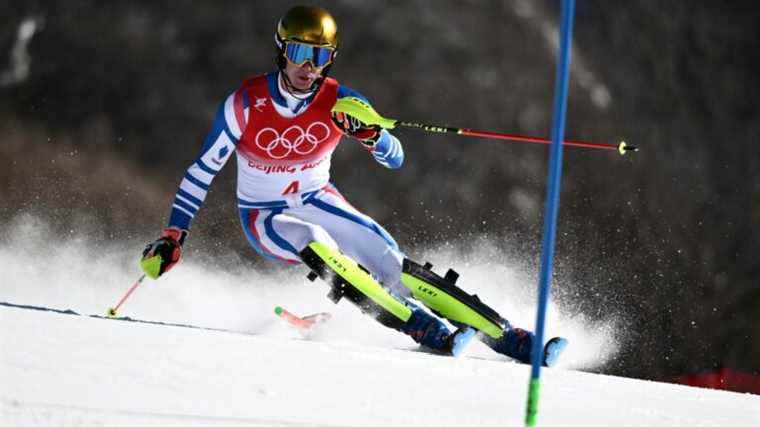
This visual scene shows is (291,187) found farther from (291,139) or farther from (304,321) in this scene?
(304,321)

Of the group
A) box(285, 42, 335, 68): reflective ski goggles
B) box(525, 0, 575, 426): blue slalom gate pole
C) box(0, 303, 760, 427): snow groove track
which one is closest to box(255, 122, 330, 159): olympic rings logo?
box(285, 42, 335, 68): reflective ski goggles

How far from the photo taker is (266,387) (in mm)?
2998

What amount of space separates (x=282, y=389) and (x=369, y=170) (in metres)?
5.50

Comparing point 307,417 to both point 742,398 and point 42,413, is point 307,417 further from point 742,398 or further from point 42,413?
point 742,398

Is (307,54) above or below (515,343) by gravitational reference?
above

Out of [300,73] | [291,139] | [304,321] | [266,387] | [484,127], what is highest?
[484,127]

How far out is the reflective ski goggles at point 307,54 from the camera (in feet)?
16.0

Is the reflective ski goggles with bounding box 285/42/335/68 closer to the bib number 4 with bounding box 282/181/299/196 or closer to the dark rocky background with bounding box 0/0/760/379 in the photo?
the bib number 4 with bounding box 282/181/299/196

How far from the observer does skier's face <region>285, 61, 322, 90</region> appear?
493 centimetres

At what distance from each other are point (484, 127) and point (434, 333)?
4.07 metres

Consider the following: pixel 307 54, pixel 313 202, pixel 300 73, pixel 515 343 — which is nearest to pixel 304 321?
pixel 313 202

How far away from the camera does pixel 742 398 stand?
15.7ft

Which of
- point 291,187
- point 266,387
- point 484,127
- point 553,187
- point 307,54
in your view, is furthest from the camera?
point 484,127

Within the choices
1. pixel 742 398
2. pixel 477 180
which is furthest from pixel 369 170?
pixel 742 398
